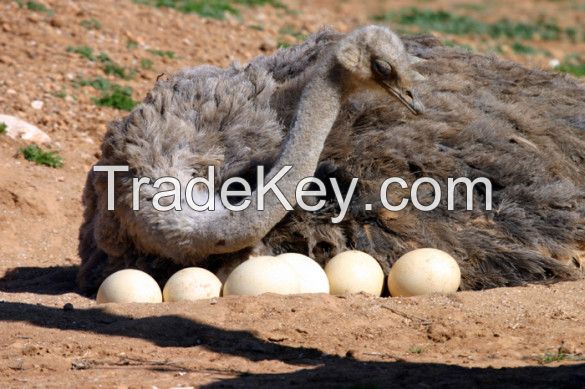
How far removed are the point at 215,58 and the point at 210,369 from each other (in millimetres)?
7600

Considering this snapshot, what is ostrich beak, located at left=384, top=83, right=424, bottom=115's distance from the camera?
6.93m

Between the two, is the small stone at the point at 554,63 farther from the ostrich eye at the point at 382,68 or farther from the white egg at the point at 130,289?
the white egg at the point at 130,289

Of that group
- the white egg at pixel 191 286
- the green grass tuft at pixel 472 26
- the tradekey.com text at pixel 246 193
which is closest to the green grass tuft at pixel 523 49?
the green grass tuft at pixel 472 26

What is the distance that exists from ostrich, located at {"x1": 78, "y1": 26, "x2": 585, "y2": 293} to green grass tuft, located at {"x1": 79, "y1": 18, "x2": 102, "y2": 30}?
5223mm

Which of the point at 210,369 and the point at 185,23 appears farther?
the point at 185,23

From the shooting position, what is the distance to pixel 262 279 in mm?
7102

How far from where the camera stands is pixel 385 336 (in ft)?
21.3

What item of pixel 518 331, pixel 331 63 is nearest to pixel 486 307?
pixel 518 331

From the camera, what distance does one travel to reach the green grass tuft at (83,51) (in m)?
12.7

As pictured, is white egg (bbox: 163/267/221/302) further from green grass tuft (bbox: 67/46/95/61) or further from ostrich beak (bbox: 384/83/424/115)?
green grass tuft (bbox: 67/46/95/61)

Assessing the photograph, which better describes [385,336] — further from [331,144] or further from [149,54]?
[149,54]

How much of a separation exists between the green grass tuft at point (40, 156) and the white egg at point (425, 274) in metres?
4.42

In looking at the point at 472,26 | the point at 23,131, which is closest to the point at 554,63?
the point at 472,26

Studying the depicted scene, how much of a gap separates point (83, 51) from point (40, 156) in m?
2.20
